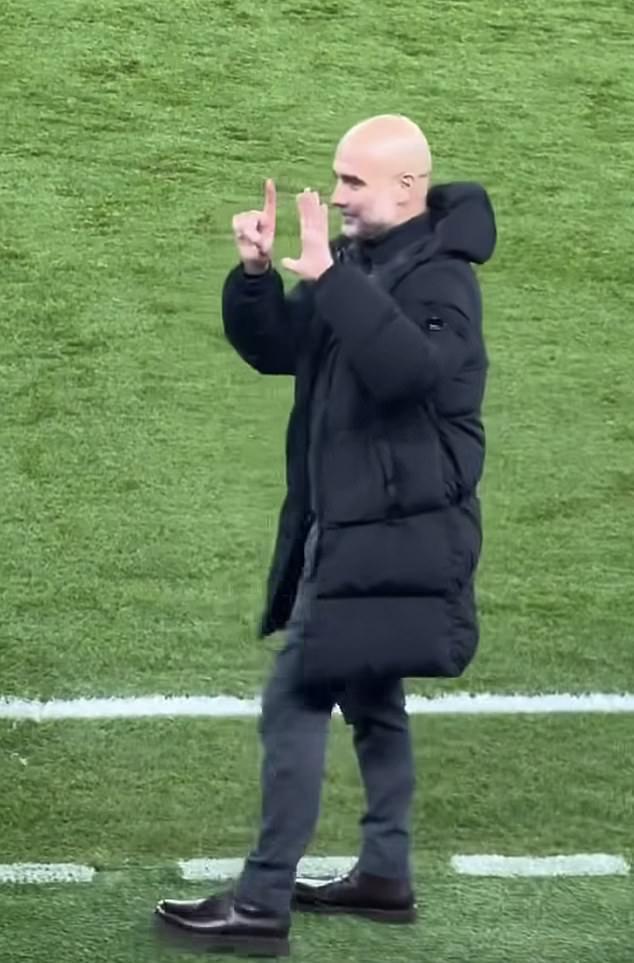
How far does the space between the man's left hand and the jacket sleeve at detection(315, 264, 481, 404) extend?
0.07 ft

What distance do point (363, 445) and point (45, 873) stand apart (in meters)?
1.14

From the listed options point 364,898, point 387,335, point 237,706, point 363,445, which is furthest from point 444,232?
point 237,706

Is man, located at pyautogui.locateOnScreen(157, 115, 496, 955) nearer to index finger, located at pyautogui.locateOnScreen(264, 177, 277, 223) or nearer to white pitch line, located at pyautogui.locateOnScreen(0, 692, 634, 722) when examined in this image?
index finger, located at pyautogui.locateOnScreen(264, 177, 277, 223)

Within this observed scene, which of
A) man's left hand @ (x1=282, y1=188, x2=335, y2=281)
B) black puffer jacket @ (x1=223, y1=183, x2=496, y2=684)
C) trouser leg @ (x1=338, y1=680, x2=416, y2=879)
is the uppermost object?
man's left hand @ (x1=282, y1=188, x2=335, y2=281)

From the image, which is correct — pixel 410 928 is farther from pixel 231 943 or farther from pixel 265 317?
pixel 265 317

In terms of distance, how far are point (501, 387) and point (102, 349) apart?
4.48 ft

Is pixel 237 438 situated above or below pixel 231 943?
below

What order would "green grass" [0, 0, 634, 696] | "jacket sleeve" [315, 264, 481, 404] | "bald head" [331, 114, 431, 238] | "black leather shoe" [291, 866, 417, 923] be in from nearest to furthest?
"jacket sleeve" [315, 264, 481, 404]
"bald head" [331, 114, 431, 238]
"black leather shoe" [291, 866, 417, 923]
"green grass" [0, 0, 634, 696]

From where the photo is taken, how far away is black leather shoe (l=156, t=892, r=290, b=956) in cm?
329

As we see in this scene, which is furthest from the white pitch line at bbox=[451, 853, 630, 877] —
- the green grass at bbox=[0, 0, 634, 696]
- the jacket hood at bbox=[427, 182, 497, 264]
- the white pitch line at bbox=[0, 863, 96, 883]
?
the jacket hood at bbox=[427, 182, 497, 264]

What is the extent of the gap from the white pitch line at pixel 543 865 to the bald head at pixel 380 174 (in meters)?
1.31

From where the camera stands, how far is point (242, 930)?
329 cm

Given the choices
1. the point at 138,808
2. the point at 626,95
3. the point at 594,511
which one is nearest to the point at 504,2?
the point at 626,95

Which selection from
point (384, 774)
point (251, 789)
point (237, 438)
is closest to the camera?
point (384, 774)
